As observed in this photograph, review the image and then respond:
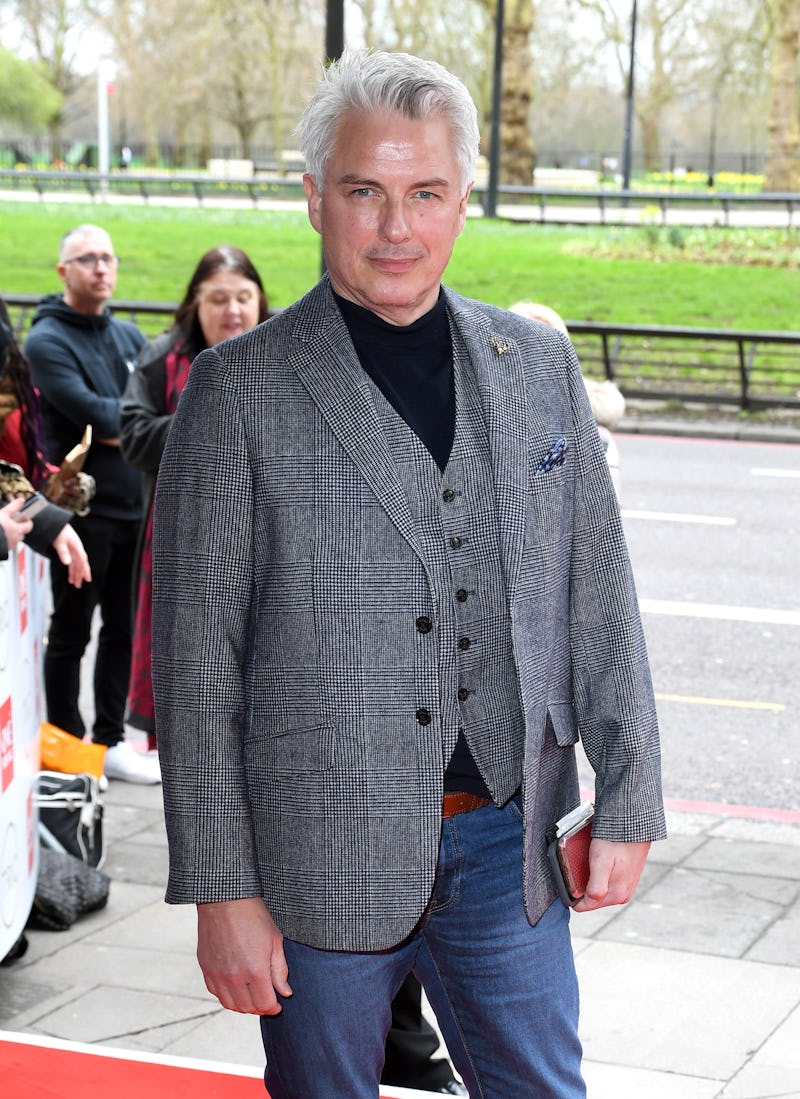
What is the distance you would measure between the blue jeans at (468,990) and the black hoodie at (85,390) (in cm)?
417

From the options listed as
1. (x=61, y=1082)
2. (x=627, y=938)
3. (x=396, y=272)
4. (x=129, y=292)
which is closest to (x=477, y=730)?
(x=396, y=272)

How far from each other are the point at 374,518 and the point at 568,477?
1.21 ft

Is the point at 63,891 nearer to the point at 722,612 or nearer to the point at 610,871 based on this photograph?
the point at 610,871

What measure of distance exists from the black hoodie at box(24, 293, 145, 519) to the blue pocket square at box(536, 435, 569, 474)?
4.10 meters

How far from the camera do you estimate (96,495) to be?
248 inches

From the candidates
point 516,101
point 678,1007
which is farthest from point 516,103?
point 678,1007

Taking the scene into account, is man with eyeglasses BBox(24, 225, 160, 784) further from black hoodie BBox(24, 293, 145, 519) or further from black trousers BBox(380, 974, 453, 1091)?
black trousers BBox(380, 974, 453, 1091)

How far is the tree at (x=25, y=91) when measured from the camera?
7556 cm

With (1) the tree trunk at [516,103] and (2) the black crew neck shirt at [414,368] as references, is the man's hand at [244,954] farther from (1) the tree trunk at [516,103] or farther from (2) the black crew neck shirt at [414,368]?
(1) the tree trunk at [516,103]

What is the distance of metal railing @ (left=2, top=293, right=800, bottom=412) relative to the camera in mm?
17031

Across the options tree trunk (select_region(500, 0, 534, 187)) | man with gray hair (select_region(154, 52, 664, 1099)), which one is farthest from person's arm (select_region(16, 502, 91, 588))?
tree trunk (select_region(500, 0, 534, 187))

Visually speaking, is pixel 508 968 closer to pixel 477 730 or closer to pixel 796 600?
pixel 477 730

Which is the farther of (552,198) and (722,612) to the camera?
(552,198)

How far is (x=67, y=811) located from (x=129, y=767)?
1.31 meters
